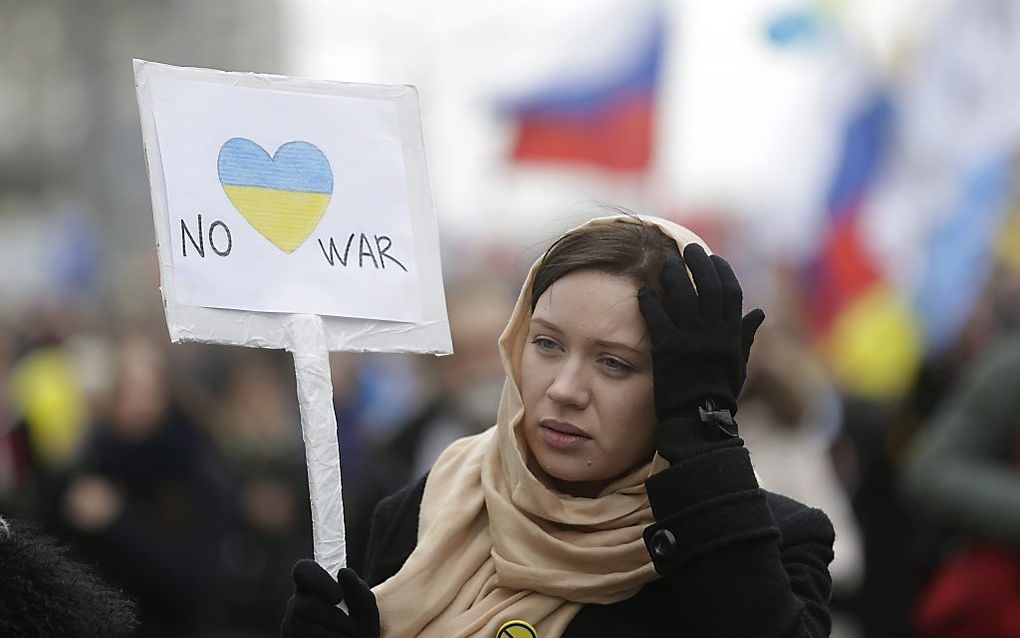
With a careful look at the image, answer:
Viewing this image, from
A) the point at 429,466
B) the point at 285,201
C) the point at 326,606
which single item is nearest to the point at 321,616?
the point at 326,606

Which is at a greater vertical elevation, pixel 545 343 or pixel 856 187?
pixel 856 187

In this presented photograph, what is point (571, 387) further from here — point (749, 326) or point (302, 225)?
point (302, 225)

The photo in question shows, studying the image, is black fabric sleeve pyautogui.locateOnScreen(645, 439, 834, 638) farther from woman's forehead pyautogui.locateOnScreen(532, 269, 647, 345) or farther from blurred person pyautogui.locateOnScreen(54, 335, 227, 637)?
blurred person pyautogui.locateOnScreen(54, 335, 227, 637)

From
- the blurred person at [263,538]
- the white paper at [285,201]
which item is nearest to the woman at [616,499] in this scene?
the white paper at [285,201]

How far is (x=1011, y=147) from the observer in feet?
31.0

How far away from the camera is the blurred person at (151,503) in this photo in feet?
20.7

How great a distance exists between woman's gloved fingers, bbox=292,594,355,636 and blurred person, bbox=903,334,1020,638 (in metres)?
2.42

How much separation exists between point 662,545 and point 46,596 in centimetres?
100

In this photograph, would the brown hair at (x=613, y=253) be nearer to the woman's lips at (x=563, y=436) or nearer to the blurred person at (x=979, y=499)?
the woman's lips at (x=563, y=436)

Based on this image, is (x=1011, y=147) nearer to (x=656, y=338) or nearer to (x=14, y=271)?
(x=656, y=338)

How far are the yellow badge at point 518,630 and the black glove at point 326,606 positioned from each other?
0.72ft

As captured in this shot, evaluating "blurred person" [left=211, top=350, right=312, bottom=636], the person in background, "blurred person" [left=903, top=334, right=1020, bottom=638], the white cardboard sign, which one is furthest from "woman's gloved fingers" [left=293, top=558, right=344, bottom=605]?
"blurred person" [left=211, top=350, right=312, bottom=636]

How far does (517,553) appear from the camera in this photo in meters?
3.02

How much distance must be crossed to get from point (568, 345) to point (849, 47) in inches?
379
